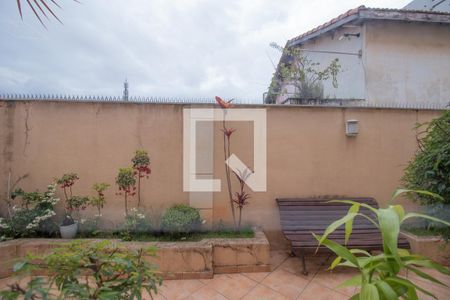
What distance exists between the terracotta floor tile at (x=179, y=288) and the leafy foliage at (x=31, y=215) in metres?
1.95

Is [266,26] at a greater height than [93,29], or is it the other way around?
[266,26]

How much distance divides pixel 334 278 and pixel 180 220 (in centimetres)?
214

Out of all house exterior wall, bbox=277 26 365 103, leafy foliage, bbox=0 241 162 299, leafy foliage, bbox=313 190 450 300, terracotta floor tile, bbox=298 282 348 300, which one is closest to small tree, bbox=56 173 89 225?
leafy foliage, bbox=0 241 162 299

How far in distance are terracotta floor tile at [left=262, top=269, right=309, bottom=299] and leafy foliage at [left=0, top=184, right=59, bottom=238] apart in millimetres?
3133

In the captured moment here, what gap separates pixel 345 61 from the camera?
5.47 m

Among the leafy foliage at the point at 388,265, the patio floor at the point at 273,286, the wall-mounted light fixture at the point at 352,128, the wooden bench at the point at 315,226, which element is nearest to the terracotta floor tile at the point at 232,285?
the patio floor at the point at 273,286

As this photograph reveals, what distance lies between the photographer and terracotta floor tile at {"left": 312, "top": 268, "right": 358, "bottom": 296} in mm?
2603

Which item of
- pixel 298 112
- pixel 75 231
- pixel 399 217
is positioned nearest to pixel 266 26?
pixel 298 112

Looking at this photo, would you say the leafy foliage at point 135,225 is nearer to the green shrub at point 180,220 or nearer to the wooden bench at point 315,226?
the green shrub at point 180,220

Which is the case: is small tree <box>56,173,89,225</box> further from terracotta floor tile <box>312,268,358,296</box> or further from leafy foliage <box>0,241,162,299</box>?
terracotta floor tile <box>312,268,358,296</box>

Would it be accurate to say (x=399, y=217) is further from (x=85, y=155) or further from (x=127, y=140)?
(x=85, y=155)

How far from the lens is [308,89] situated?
183 inches

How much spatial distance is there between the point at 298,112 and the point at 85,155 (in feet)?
11.5

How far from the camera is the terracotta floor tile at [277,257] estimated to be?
315 cm
